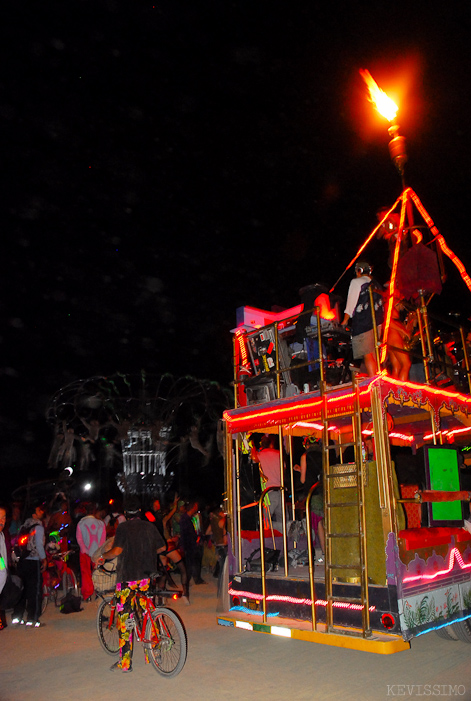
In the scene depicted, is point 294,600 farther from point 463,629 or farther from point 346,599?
point 463,629

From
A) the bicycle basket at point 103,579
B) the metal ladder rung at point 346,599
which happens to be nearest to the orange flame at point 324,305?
the metal ladder rung at point 346,599

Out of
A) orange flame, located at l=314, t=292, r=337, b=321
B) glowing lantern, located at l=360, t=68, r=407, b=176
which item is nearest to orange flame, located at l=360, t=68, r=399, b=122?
glowing lantern, located at l=360, t=68, r=407, b=176

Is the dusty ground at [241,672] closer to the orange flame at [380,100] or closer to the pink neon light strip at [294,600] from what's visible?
the pink neon light strip at [294,600]

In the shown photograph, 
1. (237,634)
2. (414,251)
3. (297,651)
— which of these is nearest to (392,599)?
(297,651)

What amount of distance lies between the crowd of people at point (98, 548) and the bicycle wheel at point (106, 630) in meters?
0.35

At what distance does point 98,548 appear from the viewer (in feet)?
30.3

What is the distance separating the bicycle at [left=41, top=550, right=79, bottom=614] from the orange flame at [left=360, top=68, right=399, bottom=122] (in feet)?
36.0

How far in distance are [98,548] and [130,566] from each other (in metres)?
3.47

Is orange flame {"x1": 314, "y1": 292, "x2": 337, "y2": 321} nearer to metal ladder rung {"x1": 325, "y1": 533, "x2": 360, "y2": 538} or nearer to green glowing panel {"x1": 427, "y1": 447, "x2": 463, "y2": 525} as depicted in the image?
green glowing panel {"x1": 427, "y1": 447, "x2": 463, "y2": 525}

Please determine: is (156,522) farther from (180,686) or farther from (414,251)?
(414,251)

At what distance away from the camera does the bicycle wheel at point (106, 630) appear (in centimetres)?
673

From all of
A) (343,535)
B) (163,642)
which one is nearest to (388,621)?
(343,535)

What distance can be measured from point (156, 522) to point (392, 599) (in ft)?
22.4

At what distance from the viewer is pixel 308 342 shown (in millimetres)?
7953
